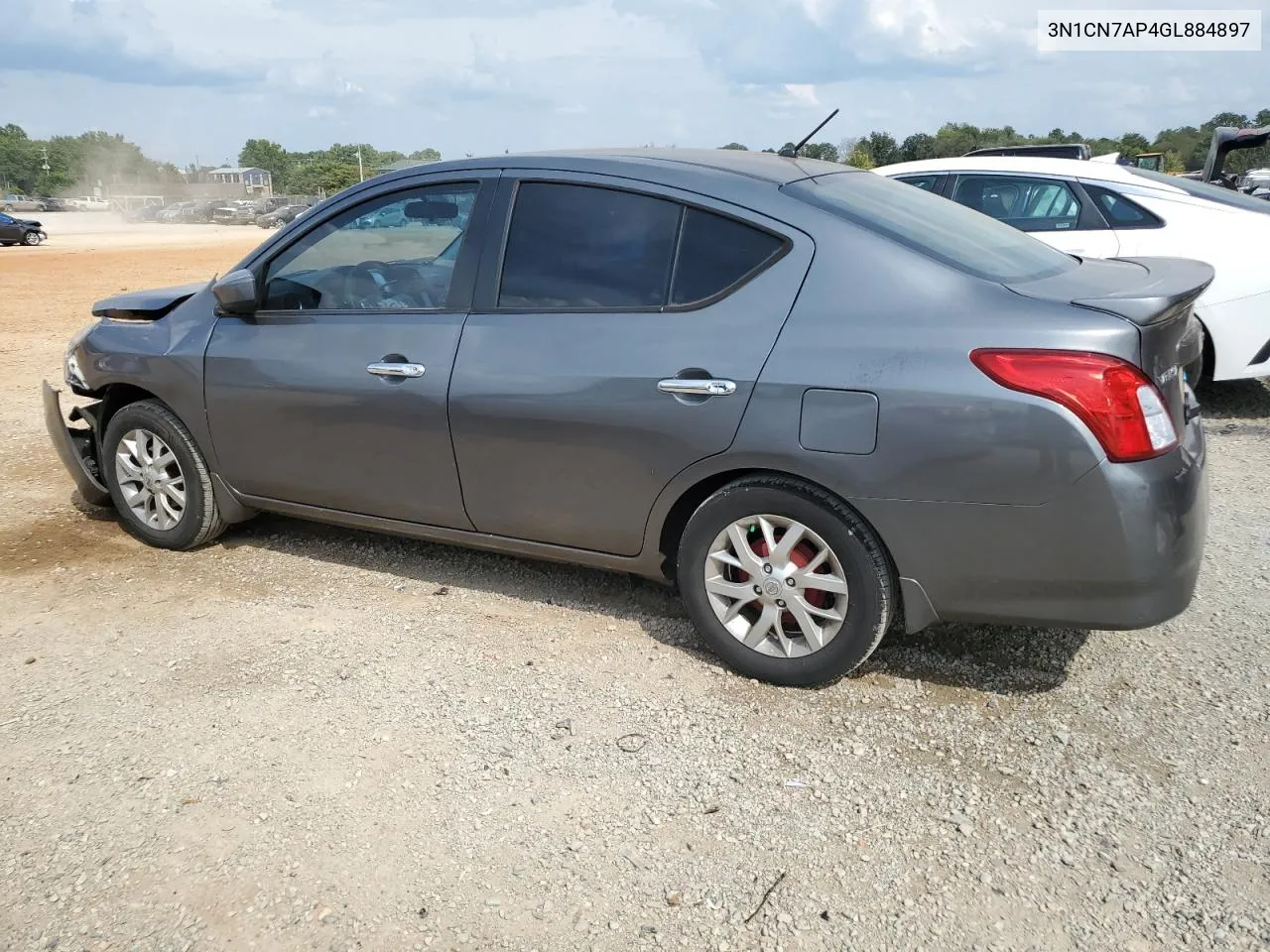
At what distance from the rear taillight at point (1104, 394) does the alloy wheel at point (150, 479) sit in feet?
12.1

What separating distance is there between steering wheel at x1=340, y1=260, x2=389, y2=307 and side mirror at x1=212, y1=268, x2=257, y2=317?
0.39 m

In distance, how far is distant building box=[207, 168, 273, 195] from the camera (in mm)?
129375

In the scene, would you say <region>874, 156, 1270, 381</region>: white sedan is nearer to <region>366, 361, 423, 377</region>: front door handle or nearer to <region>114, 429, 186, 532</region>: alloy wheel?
<region>366, 361, 423, 377</region>: front door handle

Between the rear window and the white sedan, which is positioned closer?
the rear window

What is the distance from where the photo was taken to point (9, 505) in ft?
19.1

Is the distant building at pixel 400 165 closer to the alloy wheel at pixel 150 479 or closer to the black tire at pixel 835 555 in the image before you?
the alloy wheel at pixel 150 479

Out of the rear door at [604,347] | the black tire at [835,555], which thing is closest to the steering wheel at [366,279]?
the rear door at [604,347]

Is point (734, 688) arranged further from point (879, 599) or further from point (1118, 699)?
point (1118, 699)

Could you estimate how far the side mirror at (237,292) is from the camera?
439 centimetres

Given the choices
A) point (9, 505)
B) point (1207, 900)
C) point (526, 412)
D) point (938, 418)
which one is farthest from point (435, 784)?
point (9, 505)

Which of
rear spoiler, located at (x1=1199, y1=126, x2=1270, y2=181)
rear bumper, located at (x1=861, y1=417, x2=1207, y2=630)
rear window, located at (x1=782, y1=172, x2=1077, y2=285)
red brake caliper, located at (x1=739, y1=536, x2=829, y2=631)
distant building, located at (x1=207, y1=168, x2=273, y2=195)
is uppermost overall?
distant building, located at (x1=207, y1=168, x2=273, y2=195)

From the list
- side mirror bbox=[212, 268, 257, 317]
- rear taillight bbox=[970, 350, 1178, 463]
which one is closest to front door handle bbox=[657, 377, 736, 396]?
rear taillight bbox=[970, 350, 1178, 463]

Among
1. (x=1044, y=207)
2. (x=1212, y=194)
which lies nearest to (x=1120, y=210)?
(x=1044, y=207)

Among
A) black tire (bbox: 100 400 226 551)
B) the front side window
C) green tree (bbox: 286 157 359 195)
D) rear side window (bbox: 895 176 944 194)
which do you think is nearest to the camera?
the front side window
